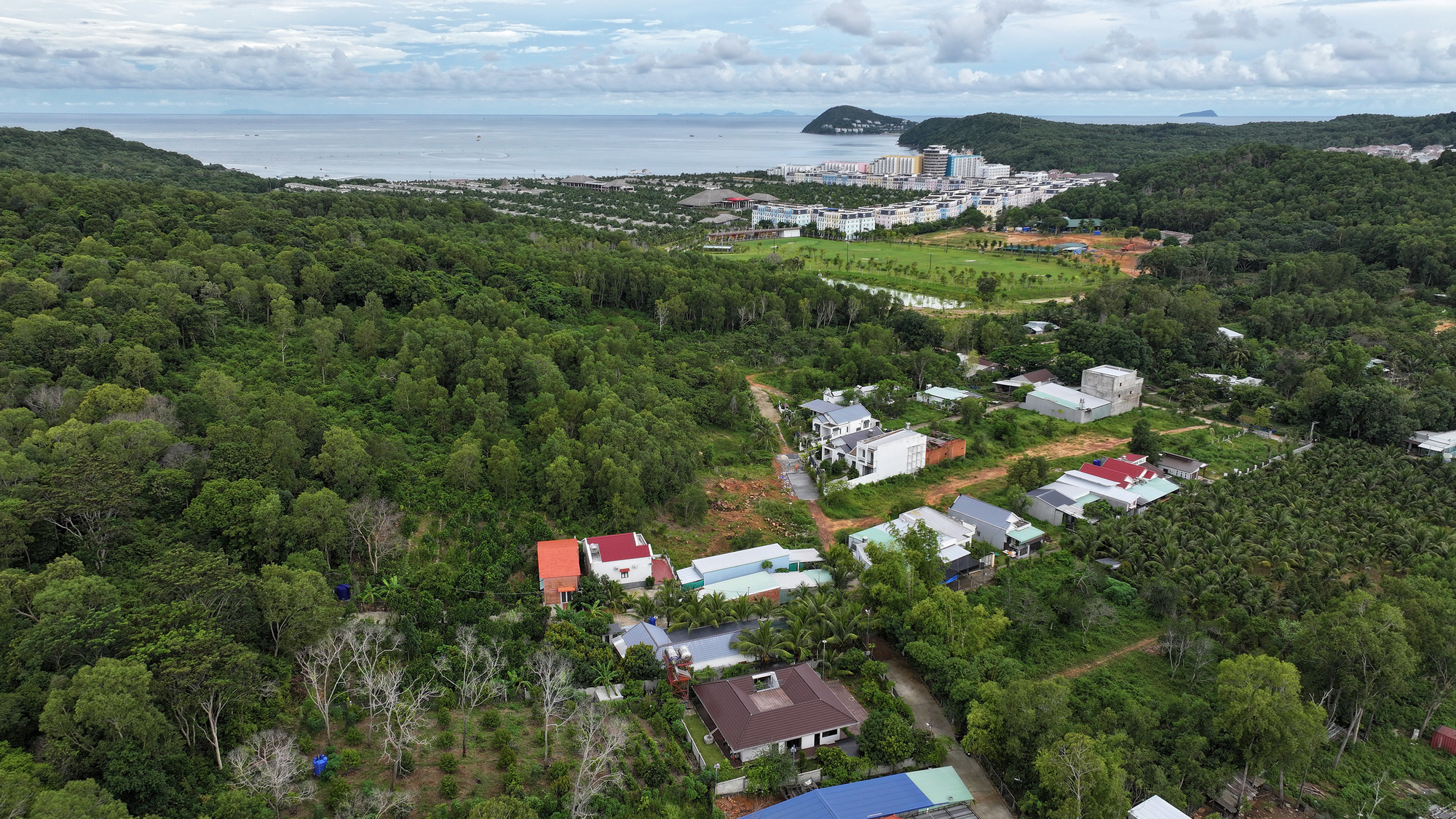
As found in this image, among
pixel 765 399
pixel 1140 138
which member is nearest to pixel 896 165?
pixel 1140 138

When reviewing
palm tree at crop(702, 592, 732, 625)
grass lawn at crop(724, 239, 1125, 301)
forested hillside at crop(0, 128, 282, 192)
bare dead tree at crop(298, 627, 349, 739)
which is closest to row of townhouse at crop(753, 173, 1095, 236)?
grass lawn at crop(724, 239, 1125, 301)

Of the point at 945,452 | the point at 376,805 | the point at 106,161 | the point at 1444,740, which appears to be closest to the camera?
the point at 376,805

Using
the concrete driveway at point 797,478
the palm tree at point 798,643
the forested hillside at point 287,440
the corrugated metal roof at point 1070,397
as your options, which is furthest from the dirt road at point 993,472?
the palm tree at point 798,643

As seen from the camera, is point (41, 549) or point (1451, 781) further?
point (41, 549)

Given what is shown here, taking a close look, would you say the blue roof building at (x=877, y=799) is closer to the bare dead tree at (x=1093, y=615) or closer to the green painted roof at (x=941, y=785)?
the green painted roof at (x=941, y=785)

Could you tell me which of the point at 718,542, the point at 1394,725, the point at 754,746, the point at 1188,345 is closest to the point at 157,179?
the point at 718,542

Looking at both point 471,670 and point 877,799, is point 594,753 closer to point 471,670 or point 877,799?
point 471,670

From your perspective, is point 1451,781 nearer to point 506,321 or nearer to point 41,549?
point 41,549
